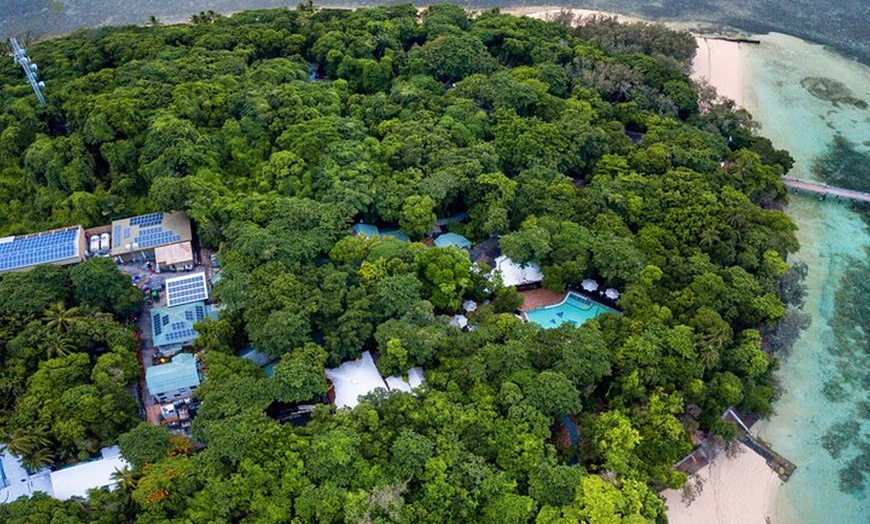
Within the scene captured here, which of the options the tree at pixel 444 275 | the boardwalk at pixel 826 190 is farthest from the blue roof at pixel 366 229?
the boardwalk at pixel 826 190

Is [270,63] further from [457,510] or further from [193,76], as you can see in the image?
[457,510]

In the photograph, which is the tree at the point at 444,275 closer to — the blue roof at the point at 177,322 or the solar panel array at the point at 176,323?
the blue roof at the point at 177,322

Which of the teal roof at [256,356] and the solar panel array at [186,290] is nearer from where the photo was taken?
the teal roof at [256,356]

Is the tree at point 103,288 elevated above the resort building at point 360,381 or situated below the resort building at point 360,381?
above

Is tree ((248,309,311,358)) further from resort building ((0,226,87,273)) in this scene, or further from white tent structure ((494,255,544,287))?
resort building ((0,226,87,273))

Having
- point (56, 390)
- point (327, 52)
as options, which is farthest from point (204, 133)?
point (56, 390)
